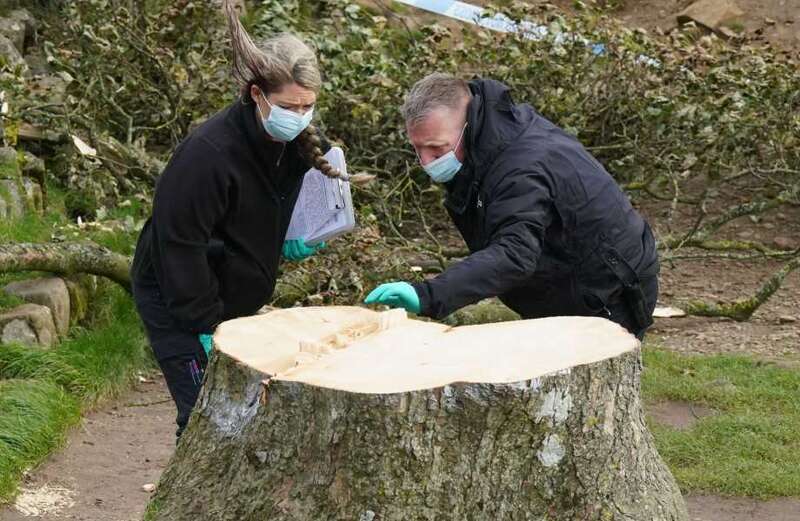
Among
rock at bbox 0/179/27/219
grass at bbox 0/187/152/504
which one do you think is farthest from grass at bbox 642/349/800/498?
rock at bbox 0/179/27/219

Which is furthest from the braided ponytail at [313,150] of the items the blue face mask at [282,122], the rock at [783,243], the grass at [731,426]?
the rock at [783,243]

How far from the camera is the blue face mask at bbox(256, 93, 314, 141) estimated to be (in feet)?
11.8

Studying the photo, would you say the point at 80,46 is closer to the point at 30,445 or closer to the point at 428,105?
the point at 30,445

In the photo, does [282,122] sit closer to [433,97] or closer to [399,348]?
[433,97]

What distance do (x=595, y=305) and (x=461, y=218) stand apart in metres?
0.50

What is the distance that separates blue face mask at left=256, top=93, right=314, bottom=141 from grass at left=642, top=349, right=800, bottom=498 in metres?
2.21

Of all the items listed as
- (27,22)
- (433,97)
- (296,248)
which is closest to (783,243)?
(296,248)

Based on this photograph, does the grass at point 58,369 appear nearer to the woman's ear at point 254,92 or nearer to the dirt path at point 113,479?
the dirt path at point 113,479

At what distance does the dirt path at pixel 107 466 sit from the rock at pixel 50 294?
1.57ft

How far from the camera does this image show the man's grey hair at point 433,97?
3.69m

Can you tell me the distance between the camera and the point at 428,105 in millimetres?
3689

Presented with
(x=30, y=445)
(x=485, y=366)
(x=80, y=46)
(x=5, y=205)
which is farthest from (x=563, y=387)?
(x=80, y=46)

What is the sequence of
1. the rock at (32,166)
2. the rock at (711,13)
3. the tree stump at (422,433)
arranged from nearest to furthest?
the tree stump at (422,433), the rock at (32,166), the rock at (711,13)

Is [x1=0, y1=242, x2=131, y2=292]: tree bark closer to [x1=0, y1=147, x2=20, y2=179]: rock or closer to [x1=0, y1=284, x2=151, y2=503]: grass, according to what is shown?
[x1=0, y1=284, x2=151, y2=503]: grass
